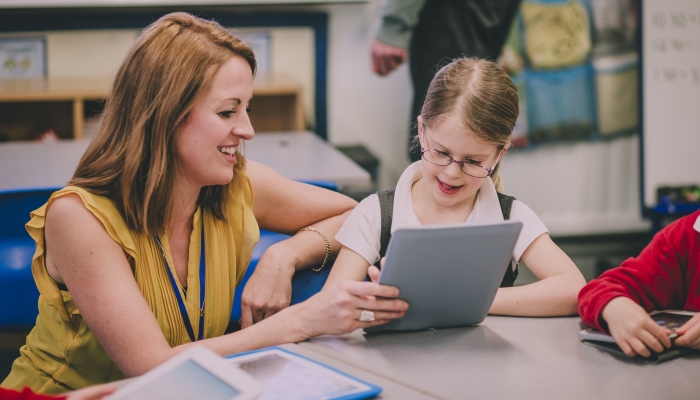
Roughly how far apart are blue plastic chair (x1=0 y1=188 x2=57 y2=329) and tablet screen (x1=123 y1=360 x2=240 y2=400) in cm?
100

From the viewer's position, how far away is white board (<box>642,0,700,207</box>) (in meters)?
3.87

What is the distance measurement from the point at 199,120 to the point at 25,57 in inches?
107

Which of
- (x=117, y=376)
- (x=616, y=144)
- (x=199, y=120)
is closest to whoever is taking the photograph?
(x=199, y=120)

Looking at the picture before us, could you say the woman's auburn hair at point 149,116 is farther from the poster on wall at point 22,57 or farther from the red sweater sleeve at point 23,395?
the poster on wall at point 22,57

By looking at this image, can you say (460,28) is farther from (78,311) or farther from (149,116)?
(78,311)

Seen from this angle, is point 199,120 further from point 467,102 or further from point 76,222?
point 467,102

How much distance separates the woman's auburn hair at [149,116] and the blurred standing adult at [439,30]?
73.7 inches

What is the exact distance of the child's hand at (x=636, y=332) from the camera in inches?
47.3

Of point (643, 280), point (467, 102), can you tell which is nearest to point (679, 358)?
point (643, 280)

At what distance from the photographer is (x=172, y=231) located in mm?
1474

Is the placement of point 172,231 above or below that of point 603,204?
above

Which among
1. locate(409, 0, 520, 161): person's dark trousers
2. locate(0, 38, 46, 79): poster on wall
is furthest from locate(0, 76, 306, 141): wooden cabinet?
locate(409, 0, 520, 161): person's dark trousers

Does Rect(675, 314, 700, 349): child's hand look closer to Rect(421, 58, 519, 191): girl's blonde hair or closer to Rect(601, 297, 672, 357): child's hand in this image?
Rect(601, 297, 672, 357): child's hand

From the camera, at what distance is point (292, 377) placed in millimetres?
1102
